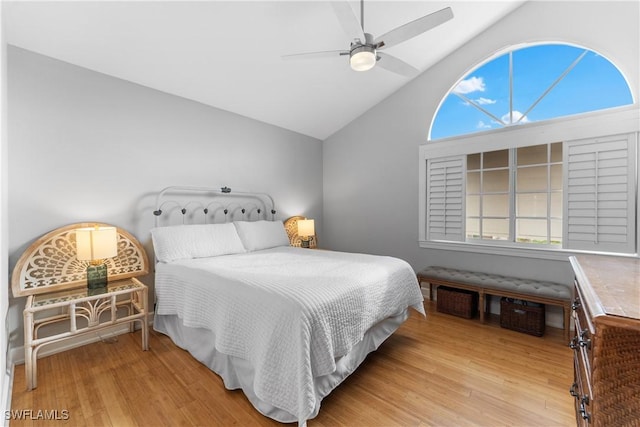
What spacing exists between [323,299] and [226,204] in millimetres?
2478

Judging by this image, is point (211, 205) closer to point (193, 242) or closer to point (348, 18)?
point (193, 242)

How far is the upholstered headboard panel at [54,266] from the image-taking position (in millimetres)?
2166

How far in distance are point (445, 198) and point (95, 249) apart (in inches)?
150

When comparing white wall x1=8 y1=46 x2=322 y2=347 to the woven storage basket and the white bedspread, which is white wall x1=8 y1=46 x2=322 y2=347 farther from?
the woven storage basket

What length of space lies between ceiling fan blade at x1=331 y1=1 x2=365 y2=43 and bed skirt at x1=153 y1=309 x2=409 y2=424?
2227mm

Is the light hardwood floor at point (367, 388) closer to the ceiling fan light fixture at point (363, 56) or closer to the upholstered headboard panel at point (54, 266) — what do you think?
the upholstered headboard panel at point (54, 266)

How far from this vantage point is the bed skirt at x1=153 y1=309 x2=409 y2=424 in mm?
1594

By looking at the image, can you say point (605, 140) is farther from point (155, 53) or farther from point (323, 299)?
point (155, 53)

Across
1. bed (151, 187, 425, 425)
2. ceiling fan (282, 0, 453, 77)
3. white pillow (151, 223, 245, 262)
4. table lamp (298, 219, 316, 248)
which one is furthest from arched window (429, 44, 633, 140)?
white pillow (151, 223, 245, 262)

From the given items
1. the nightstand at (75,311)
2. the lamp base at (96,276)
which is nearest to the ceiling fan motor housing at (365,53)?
the nightstand at (75,311)

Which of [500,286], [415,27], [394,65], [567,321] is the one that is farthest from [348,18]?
[567,321]

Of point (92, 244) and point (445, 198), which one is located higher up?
point (445, 198)

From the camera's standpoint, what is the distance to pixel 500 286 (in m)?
2.89

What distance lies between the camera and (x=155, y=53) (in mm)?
2574
